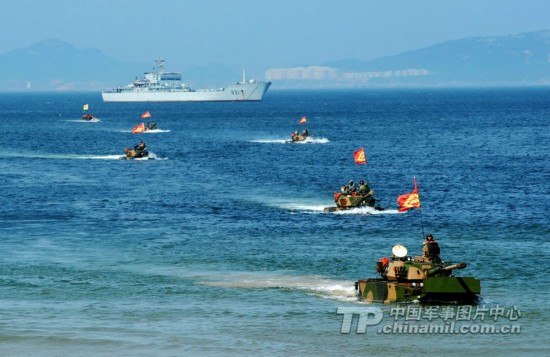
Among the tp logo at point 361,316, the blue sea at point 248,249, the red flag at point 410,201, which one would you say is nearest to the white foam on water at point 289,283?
the blue sea at point 248,249

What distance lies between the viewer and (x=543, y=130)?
15575 cm

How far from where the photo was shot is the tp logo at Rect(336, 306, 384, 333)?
37312mm

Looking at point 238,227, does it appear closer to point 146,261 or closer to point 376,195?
point 146,261

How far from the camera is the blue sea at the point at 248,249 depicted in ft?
119

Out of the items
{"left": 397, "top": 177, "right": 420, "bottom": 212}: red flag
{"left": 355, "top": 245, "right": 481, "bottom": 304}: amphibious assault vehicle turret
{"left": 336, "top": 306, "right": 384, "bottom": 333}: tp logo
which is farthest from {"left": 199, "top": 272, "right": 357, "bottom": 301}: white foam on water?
{"left": 397, "top": 177, "right": 420, "bottom": 212}: red flag

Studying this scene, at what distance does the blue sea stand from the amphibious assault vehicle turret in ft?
1.70

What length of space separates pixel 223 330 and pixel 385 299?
20.6 feet

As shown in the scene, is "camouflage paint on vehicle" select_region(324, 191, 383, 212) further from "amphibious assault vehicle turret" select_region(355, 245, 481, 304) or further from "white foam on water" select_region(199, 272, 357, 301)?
"amphibious assault vehicle turret" select_region(355, 245, 481, 304)

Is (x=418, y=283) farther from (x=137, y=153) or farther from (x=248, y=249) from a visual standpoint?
(x=137, y=153)

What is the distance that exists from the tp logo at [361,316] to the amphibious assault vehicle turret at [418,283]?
794 mm

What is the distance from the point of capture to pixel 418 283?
3953cm

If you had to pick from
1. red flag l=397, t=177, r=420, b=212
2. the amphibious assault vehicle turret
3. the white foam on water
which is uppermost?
red flag l=397, t=177, r=420, b=212

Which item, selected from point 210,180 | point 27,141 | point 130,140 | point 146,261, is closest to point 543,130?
A: point 130,140

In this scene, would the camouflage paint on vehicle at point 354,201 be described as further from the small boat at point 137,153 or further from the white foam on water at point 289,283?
the small boat at point 137,153
